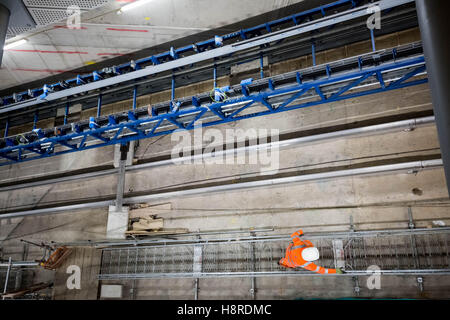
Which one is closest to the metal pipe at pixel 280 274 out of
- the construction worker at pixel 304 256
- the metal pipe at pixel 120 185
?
the construction worker at pixel 304 256

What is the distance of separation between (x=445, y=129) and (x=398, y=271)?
15.7ft

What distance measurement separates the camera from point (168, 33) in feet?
29.3

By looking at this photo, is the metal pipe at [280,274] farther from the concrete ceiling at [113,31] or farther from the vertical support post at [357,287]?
the concrete ceiling at [113,31]

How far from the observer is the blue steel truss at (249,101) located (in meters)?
6.69

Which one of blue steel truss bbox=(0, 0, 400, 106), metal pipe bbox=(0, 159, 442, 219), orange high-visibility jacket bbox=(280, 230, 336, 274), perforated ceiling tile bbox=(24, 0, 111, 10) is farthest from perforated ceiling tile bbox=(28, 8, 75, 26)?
orange high-visibility jacket bbox=(280, 230, 336, 274)

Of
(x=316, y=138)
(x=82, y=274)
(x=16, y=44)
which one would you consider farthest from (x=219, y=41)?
(x=82, y=274)

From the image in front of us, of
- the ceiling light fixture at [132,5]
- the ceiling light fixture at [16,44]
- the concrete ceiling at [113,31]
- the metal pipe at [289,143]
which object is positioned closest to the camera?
the metal pipe at [289,143]

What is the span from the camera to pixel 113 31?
8.79 m

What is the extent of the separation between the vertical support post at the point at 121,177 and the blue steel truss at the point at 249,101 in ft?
1.98

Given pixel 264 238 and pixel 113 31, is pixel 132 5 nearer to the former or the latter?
pixel 113 31

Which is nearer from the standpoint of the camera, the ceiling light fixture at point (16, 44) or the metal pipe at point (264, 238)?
the metal pipe at point (264, 238)

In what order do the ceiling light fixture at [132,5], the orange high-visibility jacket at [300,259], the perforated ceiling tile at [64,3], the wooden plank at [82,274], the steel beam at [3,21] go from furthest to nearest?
the wooden plank at [82,274], the ceiling light fixture at [132,5], the orange high-visibility jacket at [300,259], the perforated ceiling tile at [64,3], the steel beam at [3,21]

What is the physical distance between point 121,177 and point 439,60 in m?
8.87

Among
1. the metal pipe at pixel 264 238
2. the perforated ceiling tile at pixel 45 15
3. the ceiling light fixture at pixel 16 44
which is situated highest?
the ceiling light fixture at pixel 16 44
